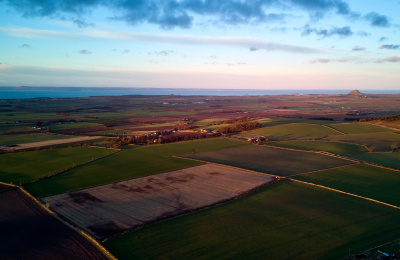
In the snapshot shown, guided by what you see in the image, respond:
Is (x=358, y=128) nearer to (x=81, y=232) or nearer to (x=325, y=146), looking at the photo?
(x=325, y=146)

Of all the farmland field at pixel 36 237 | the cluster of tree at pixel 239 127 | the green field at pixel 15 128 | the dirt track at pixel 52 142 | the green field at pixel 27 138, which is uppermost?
the cluster of tree at pixel 239 127

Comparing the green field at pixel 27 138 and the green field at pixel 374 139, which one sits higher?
the green field at pixel 374 139

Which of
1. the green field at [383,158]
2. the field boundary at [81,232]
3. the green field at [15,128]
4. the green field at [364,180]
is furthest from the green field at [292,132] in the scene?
the green field at [15,128]

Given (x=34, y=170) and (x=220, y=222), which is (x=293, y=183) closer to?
(x=220, y=222)

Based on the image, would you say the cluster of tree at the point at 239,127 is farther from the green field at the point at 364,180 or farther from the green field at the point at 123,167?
the green field at the point at 364,180

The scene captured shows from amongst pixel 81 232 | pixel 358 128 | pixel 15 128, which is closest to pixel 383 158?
pixel 358 128
